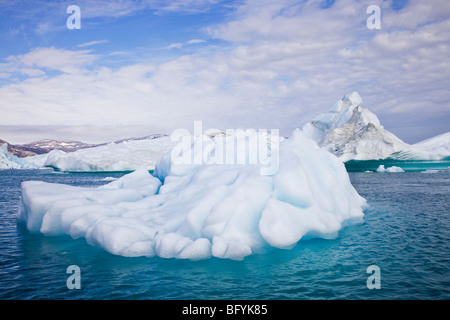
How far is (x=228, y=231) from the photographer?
9195mm

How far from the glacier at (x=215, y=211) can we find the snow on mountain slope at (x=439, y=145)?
4965 centimetres

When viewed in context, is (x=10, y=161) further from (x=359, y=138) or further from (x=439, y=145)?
(x=439, y=145)

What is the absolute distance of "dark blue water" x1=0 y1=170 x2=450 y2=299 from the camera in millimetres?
6746

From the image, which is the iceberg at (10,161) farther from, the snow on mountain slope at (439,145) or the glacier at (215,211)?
the snow on mountain slope at (439,145)

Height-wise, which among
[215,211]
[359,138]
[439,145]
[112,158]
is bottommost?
[215,211]

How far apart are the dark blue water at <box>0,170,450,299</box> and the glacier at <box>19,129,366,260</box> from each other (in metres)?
0.41

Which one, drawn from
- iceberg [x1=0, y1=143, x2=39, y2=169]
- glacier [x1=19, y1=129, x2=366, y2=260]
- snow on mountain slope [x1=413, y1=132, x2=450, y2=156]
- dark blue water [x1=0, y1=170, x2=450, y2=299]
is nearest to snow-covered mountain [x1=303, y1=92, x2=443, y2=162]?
snow on mountain slope [x1=413, y1=132, x2=450, y2=156]

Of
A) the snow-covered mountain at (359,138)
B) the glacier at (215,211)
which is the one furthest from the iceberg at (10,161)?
the glacier at (215,211)

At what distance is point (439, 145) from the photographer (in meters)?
56.4

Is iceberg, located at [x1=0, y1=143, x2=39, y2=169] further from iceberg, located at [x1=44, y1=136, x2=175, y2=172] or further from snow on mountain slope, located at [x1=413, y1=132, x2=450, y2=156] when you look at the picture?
snow on mountain slope, located at [x1=413, y1=132, x2=450, y2=156]

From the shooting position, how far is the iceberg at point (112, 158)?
166 feet

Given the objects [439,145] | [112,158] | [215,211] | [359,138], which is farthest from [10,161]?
[439,145]

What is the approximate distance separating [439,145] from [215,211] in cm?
5944
